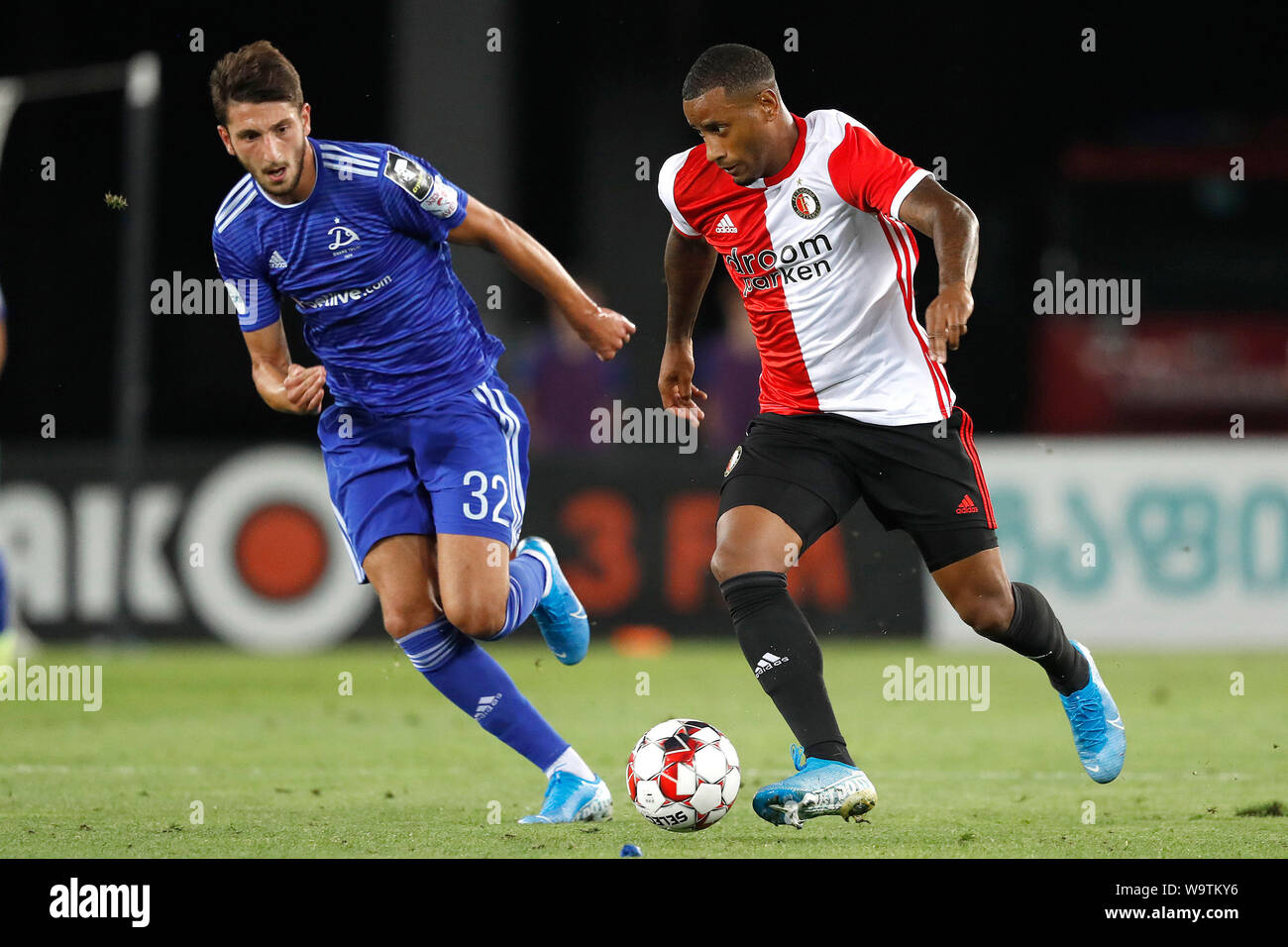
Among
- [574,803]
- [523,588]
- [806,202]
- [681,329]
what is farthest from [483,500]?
[806,202]

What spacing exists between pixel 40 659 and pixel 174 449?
1.67 meters

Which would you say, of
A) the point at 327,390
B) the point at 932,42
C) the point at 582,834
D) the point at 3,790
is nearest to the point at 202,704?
the point at 3,790

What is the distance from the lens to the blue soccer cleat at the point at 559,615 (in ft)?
19.7

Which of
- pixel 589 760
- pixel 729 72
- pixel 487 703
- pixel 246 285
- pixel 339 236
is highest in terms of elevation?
pixel 729 72

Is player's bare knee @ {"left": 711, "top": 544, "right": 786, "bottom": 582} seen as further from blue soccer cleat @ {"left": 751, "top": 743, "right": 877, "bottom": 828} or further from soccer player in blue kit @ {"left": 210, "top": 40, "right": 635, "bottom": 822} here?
soccer player in blue kit @ {"left": 210, "top": 40, "right": 635, "bottom": 822}

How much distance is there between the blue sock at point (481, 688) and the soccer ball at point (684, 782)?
0.46 m

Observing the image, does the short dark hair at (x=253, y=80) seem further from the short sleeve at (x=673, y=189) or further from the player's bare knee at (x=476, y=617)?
the player's bare knee at (x=476, y=617)

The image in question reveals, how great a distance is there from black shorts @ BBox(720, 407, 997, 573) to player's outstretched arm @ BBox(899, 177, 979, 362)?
21.0 inches

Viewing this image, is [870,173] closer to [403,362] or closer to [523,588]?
[403,362]

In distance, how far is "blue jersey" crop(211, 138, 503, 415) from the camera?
17.6 feet

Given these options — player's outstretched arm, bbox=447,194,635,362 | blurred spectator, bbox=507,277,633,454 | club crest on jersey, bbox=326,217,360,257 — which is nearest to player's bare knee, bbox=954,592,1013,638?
player's outstretched arm, bbox=447,194,635,362

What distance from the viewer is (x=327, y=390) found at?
5734 mm

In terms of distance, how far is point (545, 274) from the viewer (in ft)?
17.8

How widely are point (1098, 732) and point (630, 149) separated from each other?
29.8 ft
